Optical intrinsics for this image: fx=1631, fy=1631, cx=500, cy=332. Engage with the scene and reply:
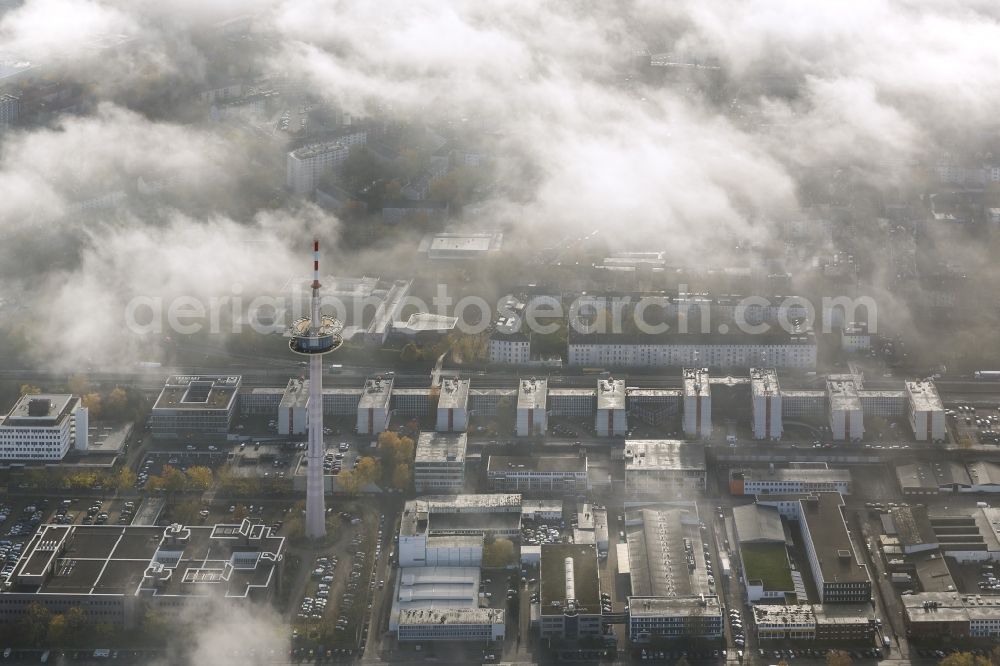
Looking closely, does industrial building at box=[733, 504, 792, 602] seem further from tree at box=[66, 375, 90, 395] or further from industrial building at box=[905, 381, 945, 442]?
tree at box=[66, 375, 90, 395]

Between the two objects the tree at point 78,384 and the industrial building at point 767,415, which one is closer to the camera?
the industrial building at point 767,415

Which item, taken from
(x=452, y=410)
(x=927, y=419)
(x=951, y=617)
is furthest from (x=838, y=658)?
(x=452, y=410)

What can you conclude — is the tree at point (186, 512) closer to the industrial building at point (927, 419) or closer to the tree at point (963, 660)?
the tree at point (963, 660)

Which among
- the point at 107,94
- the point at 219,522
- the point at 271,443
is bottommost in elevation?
the point at 219,522

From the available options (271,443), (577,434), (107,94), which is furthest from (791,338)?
(107,94)

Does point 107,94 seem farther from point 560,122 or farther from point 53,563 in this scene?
point 53,563

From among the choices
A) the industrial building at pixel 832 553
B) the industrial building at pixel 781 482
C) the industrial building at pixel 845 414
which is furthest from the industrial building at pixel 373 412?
the industrial building at pixel 845 414
